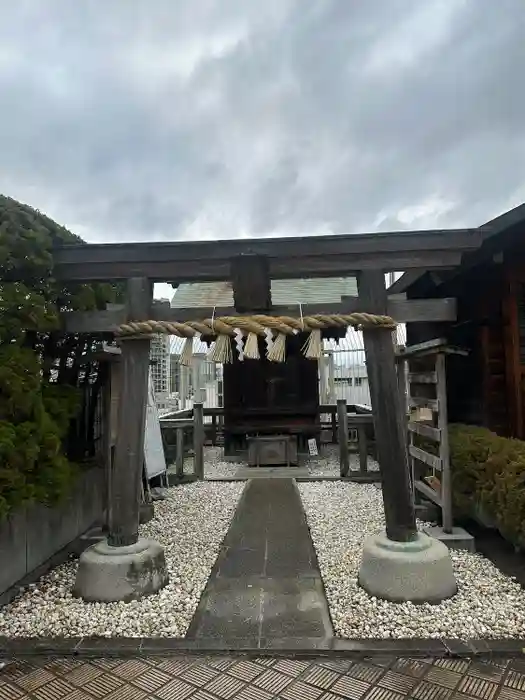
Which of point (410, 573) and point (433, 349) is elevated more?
point (433, 349)

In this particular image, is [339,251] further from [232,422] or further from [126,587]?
[232,422]

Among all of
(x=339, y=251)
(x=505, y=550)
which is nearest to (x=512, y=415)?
(x=505, y=550)

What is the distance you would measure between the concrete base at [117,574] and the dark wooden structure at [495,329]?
364cm

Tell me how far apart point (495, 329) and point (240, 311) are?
128 inches

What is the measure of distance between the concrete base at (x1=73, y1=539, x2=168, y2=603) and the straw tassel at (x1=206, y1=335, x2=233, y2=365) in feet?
5.29

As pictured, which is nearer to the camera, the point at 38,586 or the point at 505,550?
the point at 38,586

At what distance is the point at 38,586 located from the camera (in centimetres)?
380

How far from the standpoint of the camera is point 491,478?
4172 mm

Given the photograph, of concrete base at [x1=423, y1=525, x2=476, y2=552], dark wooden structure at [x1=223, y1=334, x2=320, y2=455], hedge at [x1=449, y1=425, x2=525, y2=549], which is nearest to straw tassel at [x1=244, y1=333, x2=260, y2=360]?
hedge at [x1=449, y1=425, x2=525, y2=549]

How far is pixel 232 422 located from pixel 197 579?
682 centimetres

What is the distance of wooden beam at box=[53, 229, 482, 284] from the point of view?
3.76 metres

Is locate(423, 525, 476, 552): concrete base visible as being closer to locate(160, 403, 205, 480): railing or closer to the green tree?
the green tree

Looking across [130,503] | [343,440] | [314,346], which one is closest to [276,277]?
[314,346]

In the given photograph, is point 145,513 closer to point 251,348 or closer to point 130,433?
point 130,433
